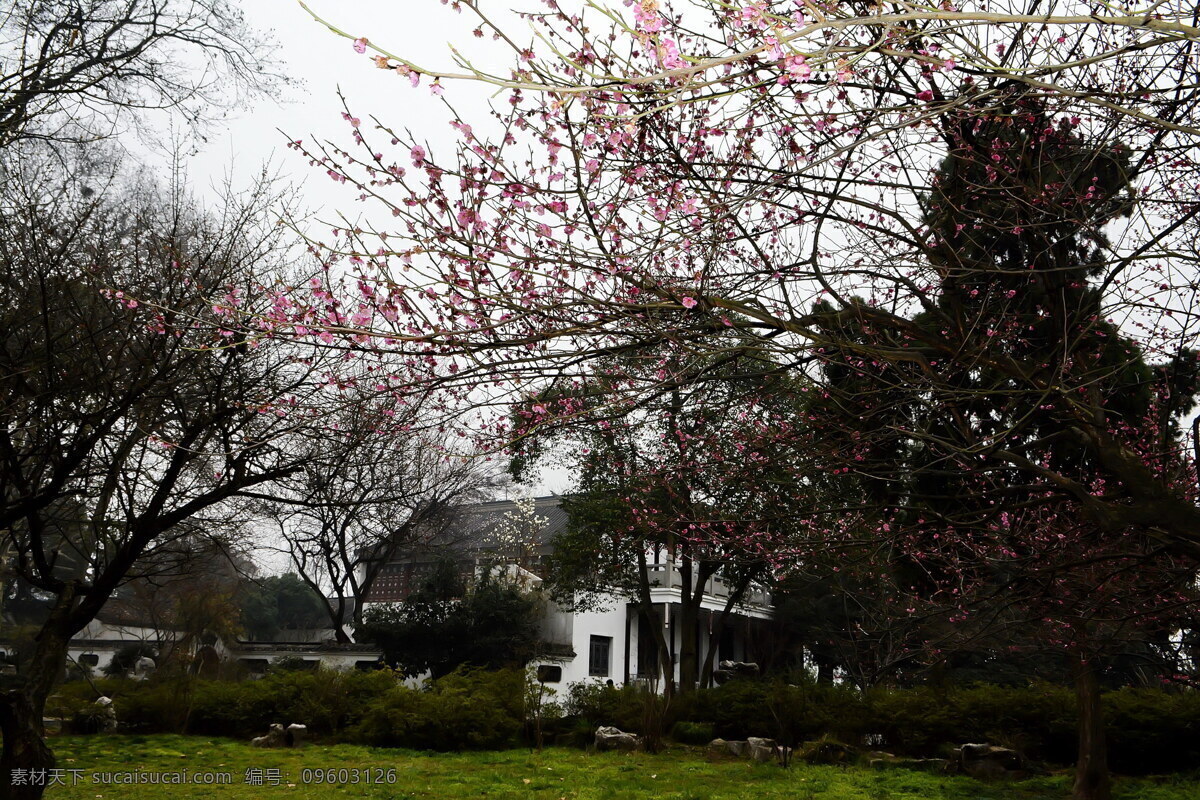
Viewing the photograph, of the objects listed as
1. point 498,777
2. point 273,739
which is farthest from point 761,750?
point 273,739

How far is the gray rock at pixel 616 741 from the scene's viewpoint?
41.5 ft

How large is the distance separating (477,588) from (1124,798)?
522 inches

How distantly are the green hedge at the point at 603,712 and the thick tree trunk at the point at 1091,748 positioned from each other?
6.98 ft

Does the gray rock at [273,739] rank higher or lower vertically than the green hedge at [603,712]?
lower

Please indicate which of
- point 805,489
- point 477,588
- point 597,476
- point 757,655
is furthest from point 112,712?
point 757,655

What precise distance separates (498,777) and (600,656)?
14.7 meters

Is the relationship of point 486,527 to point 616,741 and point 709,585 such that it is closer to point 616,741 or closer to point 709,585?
point 709,585

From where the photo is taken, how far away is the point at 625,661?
80.8 feet

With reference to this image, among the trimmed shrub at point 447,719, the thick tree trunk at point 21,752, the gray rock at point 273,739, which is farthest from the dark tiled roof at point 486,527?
the thick tree trunk at point 21,752

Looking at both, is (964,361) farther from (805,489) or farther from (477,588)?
(477,588)

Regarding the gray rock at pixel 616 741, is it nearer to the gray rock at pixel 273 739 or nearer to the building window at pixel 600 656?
the gray rock at pixel 273 739

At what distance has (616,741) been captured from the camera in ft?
41.7

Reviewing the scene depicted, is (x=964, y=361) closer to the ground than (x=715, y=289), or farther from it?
closer to the ground

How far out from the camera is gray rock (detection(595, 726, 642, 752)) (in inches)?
498
